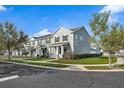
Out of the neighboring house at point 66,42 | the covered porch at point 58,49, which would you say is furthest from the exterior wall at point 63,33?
the covered porch at point 58,49

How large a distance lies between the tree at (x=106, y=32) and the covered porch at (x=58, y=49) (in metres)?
17.2

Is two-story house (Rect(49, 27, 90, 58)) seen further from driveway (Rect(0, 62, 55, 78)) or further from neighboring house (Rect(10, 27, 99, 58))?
driveway (Rect(0, 62, 55, 78))

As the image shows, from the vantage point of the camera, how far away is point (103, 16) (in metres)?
20.5

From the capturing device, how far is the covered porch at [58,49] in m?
38.5

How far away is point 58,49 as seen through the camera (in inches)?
1593

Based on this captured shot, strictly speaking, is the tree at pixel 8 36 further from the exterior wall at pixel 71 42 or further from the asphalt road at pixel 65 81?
the asphalt road at pixel 65 81

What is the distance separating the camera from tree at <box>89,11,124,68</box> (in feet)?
66.6

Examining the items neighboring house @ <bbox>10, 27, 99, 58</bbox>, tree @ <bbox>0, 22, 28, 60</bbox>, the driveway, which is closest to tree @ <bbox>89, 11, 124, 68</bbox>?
the driveway

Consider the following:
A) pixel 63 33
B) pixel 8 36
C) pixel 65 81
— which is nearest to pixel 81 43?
pixel 63 33

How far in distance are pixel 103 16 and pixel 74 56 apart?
15.4 m

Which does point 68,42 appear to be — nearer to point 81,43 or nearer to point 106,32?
point 81,43

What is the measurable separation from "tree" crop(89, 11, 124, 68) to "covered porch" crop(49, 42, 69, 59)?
678 inches
